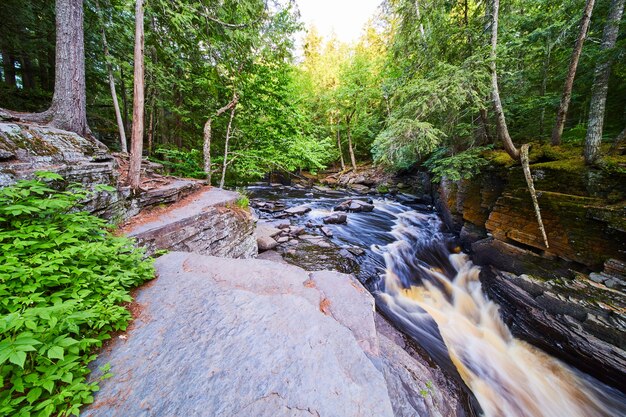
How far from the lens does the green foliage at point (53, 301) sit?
121cm

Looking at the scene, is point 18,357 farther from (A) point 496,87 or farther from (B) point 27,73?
(B) point 27,73

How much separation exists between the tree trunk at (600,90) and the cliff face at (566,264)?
1.68ft

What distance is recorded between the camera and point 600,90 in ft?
17.3

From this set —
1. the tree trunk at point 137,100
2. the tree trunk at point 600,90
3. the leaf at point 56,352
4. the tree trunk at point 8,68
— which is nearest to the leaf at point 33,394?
the leaf at point 56,352

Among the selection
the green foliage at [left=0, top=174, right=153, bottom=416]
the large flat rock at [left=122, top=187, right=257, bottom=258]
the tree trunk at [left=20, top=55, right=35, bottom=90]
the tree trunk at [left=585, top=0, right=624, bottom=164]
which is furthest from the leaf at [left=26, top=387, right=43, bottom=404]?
the tree trunk at [left=20, top=55, right=35, bottom=90]

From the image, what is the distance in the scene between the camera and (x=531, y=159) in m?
6.37

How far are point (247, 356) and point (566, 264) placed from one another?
7.06 metres

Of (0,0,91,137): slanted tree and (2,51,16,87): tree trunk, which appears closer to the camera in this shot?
(0,0,91,137): slanted tree

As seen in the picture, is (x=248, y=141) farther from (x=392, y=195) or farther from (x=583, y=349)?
(x=392, y=195)

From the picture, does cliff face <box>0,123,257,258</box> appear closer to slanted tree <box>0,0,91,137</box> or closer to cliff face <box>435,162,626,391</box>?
slanted tree <box>0,0,91,137</box>

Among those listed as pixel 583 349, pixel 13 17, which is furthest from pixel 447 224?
pixel 13 17

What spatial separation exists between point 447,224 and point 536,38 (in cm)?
667

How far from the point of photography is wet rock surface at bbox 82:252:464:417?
1407 millimetres

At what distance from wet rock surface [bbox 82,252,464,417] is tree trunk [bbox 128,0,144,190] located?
9.28ft
